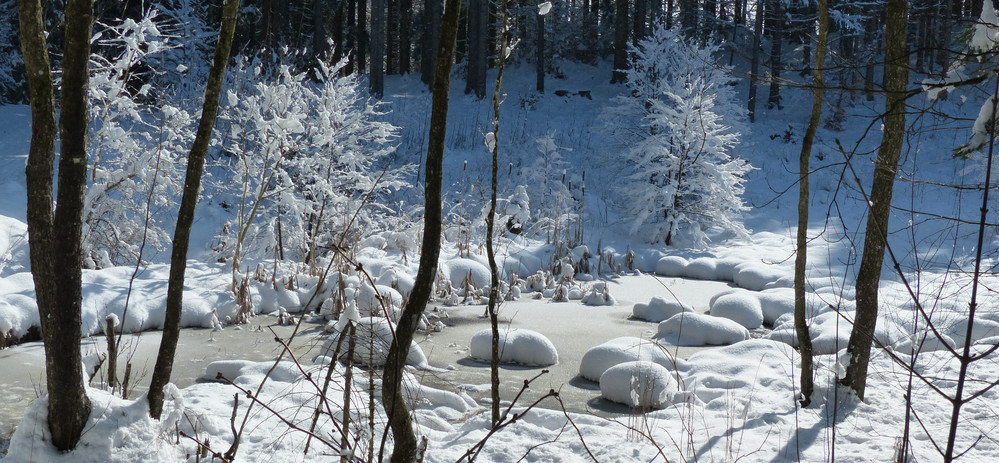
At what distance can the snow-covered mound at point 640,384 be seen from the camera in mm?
4840

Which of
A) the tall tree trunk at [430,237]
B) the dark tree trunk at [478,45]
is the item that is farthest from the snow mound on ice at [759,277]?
the dark tree trunk at [478,45]

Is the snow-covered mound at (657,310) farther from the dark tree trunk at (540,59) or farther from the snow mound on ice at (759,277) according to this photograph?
the dark tree trunk at (540,59)

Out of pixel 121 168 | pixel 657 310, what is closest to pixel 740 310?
pixel 657 310

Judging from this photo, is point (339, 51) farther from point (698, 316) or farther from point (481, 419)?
point (481, 419)

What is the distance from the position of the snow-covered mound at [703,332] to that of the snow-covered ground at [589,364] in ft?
0.07

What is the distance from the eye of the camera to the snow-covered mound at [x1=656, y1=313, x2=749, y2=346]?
6.80 metres

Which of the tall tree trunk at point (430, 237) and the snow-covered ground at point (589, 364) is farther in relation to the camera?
the snow-covered ground at point (589, 364)

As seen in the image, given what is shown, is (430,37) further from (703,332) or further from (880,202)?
(880,202)

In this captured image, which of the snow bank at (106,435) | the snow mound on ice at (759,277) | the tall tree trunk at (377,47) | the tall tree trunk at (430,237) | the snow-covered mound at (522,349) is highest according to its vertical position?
the tall tree trunk at (377,47)

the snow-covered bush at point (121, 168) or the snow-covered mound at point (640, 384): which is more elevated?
the snow-covered bush at point (121, 168)

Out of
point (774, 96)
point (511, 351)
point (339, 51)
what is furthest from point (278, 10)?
point (511, 351)

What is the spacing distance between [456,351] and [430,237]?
416 cm

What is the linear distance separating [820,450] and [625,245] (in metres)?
10.2

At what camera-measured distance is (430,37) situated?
912 inches
